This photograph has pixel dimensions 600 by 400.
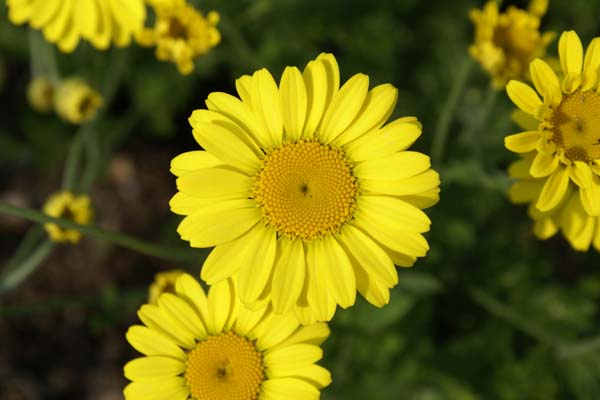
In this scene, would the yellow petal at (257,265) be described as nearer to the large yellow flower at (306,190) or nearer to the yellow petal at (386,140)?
the large yellow flower at (306,190)

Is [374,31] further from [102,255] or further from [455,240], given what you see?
[102,255]

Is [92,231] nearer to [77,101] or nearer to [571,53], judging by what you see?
[77,101]

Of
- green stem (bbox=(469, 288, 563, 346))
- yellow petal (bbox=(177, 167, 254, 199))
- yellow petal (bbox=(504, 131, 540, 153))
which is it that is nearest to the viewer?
yellow petal (bbox=(177, 167, 254, 199))

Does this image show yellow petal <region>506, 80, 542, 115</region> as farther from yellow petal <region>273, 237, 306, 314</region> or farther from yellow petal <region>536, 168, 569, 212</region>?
yellow petal <region>273, 237, 306, 314</region>

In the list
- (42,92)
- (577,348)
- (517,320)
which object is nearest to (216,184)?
(42,92)

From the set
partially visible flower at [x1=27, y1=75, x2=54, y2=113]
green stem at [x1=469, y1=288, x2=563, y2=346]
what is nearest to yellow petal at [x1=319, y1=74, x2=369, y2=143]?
green stem at [x1=469, y1=288, x2=563, y2=346]

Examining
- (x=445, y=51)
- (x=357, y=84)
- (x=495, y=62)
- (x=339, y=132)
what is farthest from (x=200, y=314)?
(x=445, y=51)
